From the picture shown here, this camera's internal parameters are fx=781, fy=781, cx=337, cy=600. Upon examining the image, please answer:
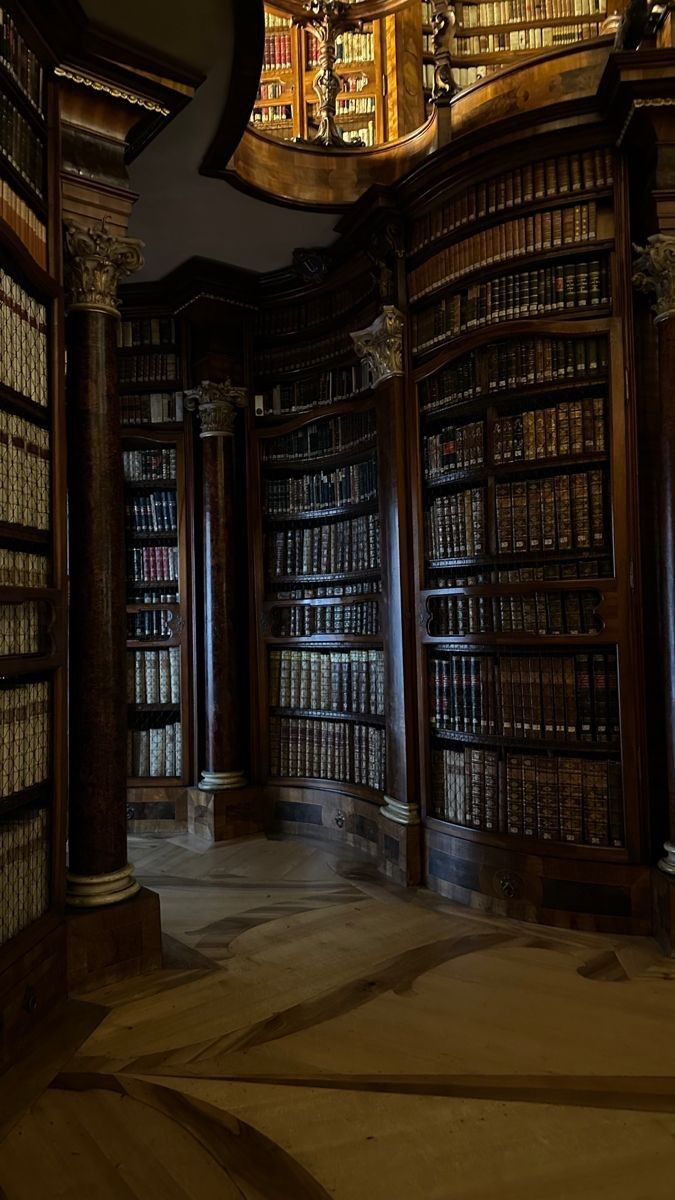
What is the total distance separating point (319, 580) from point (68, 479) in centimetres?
181

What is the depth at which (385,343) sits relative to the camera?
3.58m

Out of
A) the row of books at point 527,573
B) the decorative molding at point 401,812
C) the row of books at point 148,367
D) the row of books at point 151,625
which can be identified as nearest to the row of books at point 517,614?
the row of books at point 527,573

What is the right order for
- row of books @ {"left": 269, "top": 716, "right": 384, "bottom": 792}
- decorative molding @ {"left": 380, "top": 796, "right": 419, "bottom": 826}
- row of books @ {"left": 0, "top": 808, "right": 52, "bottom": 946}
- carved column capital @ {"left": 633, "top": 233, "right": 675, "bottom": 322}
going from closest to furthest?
row of books @ {"left": 0, "top": 808, "right": 52, "bottom": 946}, carved column capital @ {"left": 633, "top": 233, "right": 675, "bottom": 322}, decorative molding @ {"left": 380, "top": 796, "right": 419, "bottom": 826}, row of books @ {"left": 269, "top": 716, "right": 384, "bottom": 792}

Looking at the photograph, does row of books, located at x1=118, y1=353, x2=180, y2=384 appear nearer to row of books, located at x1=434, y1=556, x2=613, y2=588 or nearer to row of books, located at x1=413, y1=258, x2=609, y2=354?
row of books, located at x1=413, y1=258, x2=609, y2=354

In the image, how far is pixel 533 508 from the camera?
310 centimetres

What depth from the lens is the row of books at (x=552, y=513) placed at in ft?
9.76

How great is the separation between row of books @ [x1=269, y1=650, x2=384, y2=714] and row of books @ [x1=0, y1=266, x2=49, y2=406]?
6.82 feet

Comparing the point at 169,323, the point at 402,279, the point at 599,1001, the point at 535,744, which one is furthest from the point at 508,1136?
the point at 169,323

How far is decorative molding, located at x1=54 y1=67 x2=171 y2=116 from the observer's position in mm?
2477

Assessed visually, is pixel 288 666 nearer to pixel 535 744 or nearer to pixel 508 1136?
pixel 535 744

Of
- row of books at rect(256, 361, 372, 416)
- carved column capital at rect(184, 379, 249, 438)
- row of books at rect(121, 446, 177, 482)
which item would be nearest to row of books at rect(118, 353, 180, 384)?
carved column capital at rect(184, 379, 249, 438)

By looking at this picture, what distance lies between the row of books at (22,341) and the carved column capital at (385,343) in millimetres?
1609

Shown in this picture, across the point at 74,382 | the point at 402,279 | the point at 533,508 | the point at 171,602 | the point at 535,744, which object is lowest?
the point at 535,744

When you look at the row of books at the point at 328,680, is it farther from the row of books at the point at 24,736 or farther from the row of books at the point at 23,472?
the row of books at the point at 23,472
